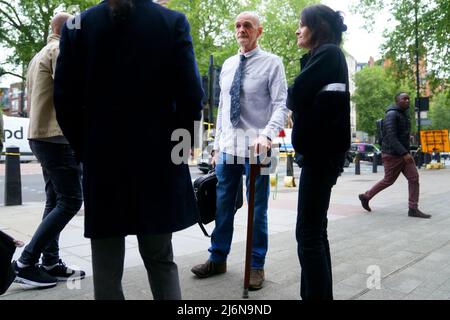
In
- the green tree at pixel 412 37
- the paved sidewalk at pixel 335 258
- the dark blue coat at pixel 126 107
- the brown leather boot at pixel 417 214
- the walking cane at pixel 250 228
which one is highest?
the green tree at pixel 412 37

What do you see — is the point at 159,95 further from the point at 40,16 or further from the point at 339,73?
the point at 40,16

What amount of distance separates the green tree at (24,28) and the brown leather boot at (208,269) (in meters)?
24.3

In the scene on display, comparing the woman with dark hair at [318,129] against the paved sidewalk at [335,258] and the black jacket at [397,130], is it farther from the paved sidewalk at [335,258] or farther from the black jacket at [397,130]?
the black jacket at [397,130]

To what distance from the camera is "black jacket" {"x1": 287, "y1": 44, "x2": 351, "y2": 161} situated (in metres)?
2.15

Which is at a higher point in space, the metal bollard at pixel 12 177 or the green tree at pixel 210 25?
the green tree at pixel 210 25

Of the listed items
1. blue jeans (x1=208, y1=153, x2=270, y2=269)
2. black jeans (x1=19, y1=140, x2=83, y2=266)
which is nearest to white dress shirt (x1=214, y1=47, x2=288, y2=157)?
blue jeans (x1=208, y1=153, x2=270, y2=269)

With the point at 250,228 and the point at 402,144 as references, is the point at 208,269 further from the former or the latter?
the point at 402,144

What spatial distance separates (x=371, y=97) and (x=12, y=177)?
52.2 meters

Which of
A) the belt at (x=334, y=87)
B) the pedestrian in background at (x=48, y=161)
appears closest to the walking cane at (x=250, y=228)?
the belt at (x=334, y=87)

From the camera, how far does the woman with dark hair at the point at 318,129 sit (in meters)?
2.16

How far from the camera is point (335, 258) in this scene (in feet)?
12.1

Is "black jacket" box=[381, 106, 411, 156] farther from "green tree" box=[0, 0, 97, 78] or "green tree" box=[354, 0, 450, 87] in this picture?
"green tree" box=[0, 0, 97, 78]

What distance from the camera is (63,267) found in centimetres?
312
